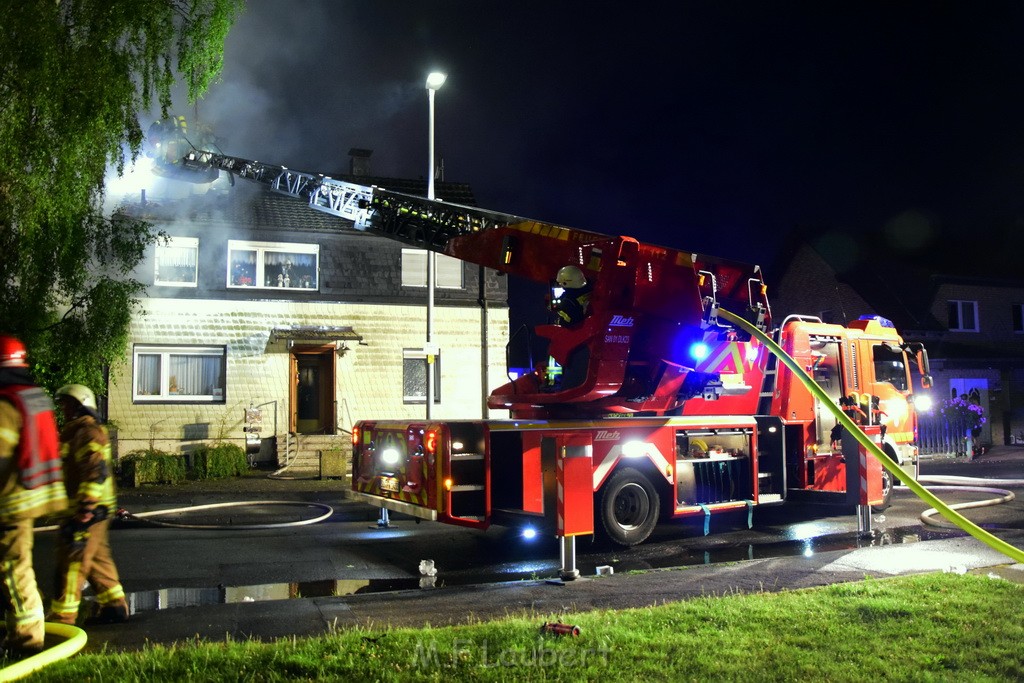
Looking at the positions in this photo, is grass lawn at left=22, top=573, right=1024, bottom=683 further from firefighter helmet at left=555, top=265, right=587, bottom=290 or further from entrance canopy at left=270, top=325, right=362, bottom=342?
entrance canopy at left=270, top=325, right=362, bottom=342

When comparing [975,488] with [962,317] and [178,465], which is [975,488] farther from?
[962,317]

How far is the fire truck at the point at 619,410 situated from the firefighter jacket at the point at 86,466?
3220 millimetres

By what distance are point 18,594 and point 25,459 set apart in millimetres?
784

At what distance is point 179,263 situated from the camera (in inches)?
781

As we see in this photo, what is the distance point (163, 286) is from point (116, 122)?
11060 mm

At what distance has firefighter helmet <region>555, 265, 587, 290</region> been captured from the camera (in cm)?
813

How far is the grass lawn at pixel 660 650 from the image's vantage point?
14.3 feet

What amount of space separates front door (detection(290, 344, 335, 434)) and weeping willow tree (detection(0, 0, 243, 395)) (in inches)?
377

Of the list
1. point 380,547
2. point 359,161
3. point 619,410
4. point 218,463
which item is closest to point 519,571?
point 380,547

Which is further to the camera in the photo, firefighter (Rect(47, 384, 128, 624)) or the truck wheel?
the truck wheel

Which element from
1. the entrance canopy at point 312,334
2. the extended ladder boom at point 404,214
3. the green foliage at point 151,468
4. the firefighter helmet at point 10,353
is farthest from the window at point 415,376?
the firefighter helmet at point 10,353

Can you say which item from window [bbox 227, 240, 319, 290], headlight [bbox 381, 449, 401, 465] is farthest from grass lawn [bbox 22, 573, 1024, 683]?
window [bbox 227, 240, 319, 290]

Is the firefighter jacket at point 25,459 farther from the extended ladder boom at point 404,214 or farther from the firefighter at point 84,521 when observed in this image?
the extended ladder boom at point 404,214

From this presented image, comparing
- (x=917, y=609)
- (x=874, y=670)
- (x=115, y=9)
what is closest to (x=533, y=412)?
(x=917, y=609)
